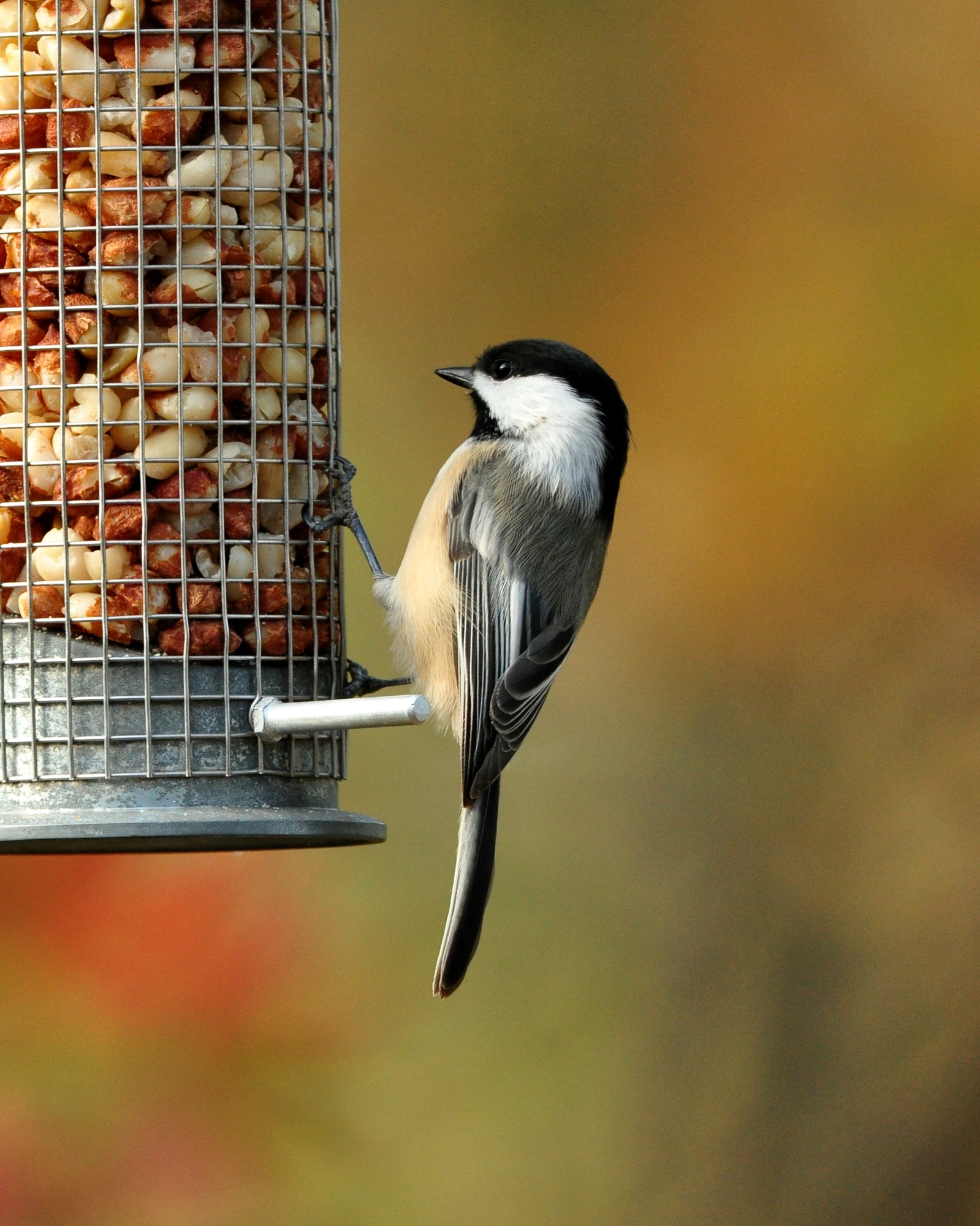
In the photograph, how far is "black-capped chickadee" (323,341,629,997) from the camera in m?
2.59

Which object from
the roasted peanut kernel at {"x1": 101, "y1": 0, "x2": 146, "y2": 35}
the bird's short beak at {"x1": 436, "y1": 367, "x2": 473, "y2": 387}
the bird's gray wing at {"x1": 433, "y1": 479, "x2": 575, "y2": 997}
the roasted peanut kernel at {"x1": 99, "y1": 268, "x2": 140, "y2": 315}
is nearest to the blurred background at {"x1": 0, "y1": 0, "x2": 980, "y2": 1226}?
the bird's short beak at {"x1": 436, "y1": 367, "x2": 473, "y2": 387}

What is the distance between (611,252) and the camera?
4520 millimetres

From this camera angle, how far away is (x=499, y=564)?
2705 mm

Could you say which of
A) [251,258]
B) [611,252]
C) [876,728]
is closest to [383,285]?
[611,252]

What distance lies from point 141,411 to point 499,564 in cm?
70

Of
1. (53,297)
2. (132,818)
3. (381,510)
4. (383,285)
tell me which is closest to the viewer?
(132,818)

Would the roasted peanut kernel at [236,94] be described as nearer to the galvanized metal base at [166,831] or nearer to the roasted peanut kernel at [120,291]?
the roasted peanut kernel at [120,291]

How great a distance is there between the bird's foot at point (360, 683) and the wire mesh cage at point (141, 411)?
18 centimetres

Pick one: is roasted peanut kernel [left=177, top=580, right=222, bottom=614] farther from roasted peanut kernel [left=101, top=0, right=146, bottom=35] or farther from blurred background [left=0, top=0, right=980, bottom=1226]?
blurred background [left=0, top=0, right=980, bottom=1226]

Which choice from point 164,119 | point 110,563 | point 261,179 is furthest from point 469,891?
point 164,119

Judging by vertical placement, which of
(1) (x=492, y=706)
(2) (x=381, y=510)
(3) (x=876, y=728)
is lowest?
(3) (x=876, y=728)

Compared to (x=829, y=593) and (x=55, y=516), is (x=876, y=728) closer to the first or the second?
(x=829, y=593)

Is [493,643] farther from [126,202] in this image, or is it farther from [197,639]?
[126,202]

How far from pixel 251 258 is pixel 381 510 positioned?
175 cm
